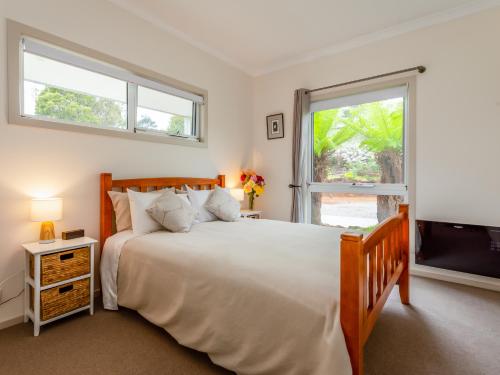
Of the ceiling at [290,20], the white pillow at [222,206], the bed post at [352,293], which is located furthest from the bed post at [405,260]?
the ceiling at [290,20]

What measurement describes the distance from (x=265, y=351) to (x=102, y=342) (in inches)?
47.9

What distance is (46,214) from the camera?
1992 mm

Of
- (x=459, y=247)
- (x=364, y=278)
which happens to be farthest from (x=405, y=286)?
(x=364, y=278)

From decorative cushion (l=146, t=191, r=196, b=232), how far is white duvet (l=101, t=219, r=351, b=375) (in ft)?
0.31

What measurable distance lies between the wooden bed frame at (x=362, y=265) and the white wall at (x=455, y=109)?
922 millimetres

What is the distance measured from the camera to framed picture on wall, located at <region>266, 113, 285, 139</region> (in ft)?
13.4

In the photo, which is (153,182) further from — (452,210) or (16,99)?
(452,210)

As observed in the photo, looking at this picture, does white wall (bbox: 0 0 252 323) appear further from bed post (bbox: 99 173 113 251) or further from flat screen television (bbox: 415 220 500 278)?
flat screen television (bbox: 415 220 500 278)

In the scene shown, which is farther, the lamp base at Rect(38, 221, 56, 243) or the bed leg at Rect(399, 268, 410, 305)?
the bed leg at Rect(399, 268, 410, 305)

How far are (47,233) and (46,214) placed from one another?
21 cm

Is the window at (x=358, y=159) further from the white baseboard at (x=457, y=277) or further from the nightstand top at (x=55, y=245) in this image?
the nightstand top at (x=55, y=245)

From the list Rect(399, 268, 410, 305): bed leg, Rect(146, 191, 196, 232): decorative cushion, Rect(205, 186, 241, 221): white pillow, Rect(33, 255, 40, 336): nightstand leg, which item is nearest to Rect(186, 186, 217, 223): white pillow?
Rect(205, 186, 241, 221): white pillow

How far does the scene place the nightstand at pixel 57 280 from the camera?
1.88m

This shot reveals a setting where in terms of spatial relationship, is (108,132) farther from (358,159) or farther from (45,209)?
(358,159)
